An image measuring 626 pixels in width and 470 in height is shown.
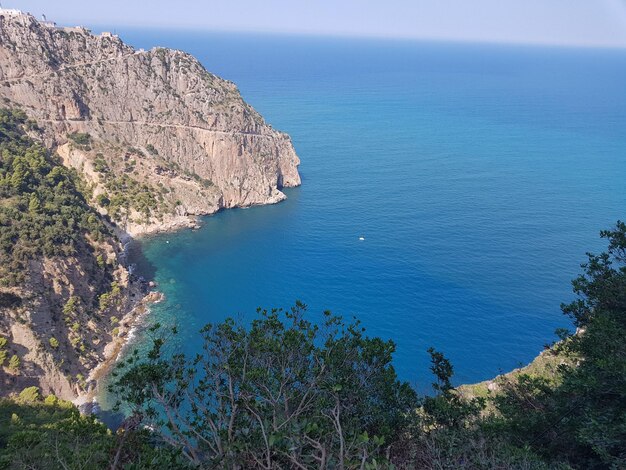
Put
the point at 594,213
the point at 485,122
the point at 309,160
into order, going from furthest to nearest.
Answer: the point at 485,122 < the point at 309,160 < the point at 594,213

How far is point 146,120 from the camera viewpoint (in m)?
82.7

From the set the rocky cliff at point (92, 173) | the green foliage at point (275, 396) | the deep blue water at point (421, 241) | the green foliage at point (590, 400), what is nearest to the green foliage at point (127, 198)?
the rocky cliff at point (92, 173)

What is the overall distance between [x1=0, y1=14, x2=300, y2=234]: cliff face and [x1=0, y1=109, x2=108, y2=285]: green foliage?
997 centimetres

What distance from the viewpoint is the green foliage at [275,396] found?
12.3 metres

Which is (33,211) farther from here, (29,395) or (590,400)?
(590,400)

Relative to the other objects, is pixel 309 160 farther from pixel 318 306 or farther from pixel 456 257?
pixel 318 306

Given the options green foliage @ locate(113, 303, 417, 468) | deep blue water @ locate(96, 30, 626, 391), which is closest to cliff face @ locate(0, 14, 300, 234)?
deep blue water @ locate(96, 30, 626, 391)

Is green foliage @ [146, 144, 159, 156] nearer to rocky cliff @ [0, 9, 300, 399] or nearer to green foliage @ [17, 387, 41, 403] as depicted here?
rocky cliff @ [0, 9, 300, 399]

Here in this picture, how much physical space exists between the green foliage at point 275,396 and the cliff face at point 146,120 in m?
58.1

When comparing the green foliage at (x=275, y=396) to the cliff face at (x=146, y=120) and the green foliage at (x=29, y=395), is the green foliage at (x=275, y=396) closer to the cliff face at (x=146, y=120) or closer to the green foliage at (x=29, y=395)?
the green foliage at (x=29, y=395)

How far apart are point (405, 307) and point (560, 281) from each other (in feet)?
71.4

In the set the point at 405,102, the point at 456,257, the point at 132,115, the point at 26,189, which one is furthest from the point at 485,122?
the point at 26,189

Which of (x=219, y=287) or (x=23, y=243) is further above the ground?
(x=23, y=243)

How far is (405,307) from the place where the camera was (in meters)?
51.8
